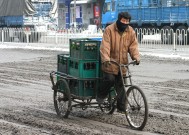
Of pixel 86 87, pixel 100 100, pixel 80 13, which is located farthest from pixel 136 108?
pixel 80 13

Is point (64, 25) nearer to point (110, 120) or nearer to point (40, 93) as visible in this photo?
point (40, 93)

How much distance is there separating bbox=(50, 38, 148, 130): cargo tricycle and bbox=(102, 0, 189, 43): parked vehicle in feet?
70.3

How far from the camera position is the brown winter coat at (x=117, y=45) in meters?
8.11

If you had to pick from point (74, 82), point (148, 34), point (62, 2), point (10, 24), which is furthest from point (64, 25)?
point (74, 82)

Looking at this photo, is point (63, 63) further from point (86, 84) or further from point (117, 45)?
point (117, 45)

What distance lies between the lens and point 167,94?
11539mm

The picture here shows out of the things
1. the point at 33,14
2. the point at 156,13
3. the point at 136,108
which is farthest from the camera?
the point at 33,14

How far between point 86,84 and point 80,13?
46.5 m

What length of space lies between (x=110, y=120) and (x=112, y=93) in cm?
47

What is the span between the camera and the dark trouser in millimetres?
8164

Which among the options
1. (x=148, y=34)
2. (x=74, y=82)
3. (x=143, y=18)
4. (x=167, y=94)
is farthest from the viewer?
(x=143, y=18)

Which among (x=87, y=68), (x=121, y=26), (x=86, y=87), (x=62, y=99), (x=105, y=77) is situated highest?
(x=121, y=26)

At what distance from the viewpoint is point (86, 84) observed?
28.1 feet

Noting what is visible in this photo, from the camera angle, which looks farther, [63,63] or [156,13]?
[156,13]
